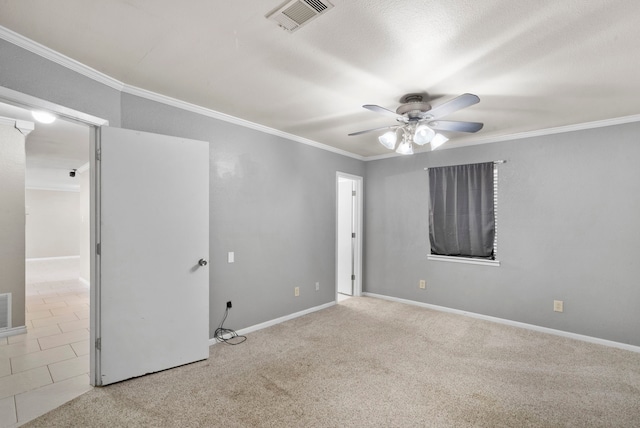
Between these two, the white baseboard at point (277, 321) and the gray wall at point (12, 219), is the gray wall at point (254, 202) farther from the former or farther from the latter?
the gray wall at point (12, 219)

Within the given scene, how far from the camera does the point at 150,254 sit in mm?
2568

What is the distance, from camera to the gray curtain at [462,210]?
411 cm

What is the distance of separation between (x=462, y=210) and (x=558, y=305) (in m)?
1.56

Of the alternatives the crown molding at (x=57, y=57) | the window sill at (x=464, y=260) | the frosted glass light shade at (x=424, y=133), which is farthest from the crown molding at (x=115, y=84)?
the window sill at (x=464, y=260)

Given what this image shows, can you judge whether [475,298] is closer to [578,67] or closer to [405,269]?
[405,269]

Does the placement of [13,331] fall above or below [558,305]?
below

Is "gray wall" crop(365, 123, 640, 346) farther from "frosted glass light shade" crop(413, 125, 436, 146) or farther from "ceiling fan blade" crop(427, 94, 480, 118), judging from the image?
"ceiling fan blade" crop(427, 94, 480, 118)

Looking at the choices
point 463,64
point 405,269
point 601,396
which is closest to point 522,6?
point 463,64

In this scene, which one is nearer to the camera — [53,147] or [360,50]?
[360,50]

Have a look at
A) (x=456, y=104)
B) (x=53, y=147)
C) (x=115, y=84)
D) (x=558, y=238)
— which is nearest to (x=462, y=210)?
(x=558, y=238)

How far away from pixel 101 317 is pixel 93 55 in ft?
6.30

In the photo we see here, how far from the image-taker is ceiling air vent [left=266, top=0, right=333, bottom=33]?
1570 millimetres

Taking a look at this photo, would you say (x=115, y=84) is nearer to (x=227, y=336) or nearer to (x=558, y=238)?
(x=227, y=336)

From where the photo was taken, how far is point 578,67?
7.16 feet
